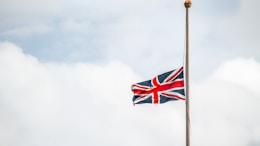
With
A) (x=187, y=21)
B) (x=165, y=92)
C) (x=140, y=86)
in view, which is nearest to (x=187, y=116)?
(x=165, y=92)

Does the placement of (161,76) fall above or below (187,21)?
below

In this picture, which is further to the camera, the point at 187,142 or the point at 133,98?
the point at 133,98

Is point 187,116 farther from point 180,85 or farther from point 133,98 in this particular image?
point 133,98

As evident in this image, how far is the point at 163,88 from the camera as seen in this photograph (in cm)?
1841

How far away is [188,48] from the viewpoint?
17.8 m

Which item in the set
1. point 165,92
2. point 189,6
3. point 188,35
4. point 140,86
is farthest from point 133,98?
point 189,6

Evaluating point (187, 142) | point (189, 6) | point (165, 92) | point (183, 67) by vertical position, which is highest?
point (189, 6)

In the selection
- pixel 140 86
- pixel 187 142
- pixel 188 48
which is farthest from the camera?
pixel 140 86

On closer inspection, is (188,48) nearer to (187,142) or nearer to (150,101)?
(150,101)

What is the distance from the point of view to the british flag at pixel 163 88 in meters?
18.1

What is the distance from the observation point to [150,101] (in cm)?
1859

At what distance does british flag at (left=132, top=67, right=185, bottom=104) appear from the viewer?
18.1m

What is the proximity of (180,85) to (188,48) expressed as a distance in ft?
6.77

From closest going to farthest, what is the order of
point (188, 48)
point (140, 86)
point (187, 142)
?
point (187, 142), point (188, 48), point (140, 86)
